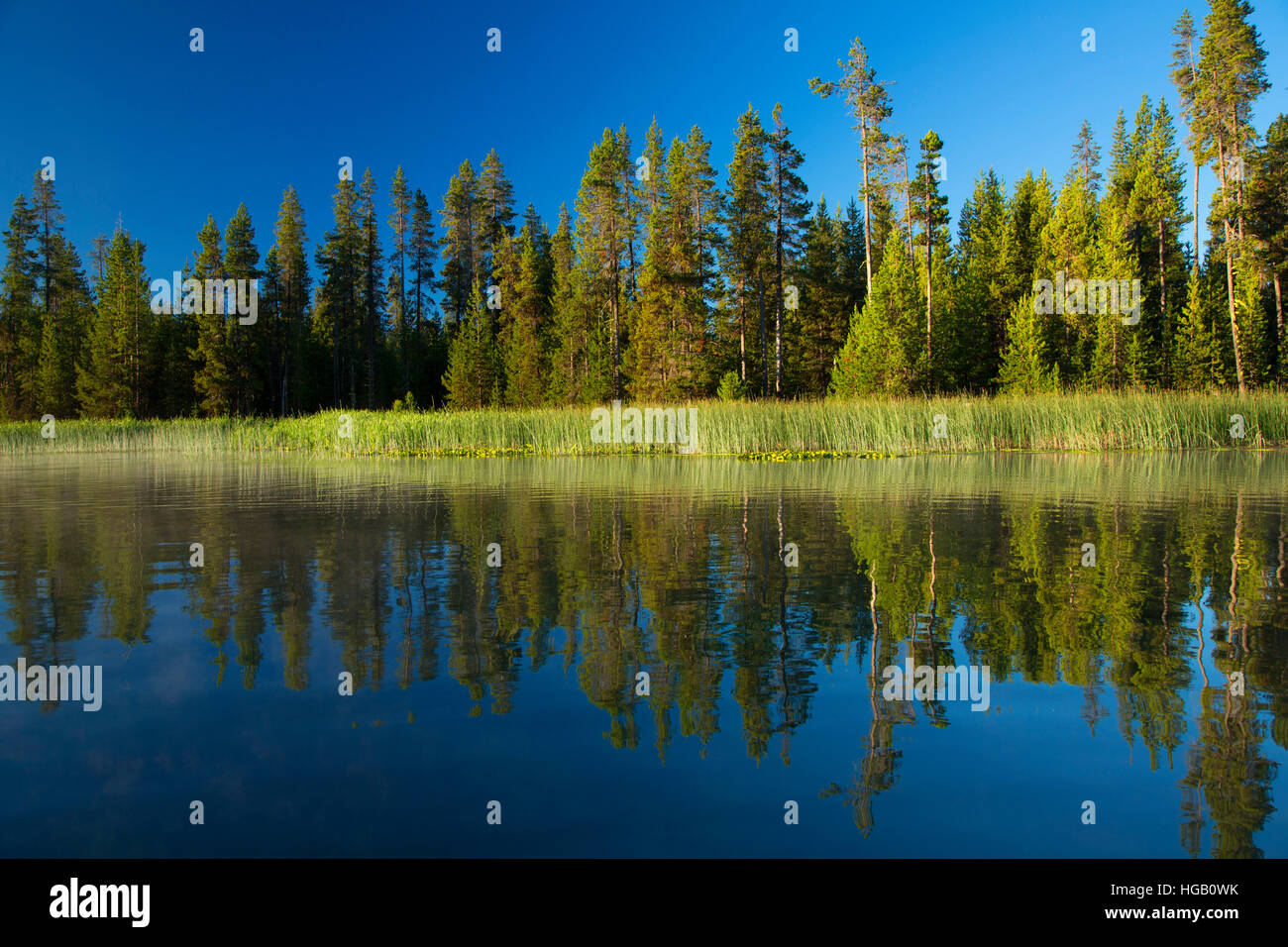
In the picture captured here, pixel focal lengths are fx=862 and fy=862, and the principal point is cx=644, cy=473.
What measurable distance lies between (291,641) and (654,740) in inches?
117

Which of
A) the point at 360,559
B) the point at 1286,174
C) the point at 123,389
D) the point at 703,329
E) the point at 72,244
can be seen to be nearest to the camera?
the point at 360,559

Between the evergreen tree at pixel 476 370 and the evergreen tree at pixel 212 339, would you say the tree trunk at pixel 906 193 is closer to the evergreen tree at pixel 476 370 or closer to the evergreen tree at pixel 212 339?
the evergreen tree at pixel 476 370

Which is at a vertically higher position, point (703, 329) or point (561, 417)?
point (703, 329)

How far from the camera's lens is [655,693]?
4684 millimetres

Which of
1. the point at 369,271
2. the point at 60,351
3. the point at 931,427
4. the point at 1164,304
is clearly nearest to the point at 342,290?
the point at 369,271

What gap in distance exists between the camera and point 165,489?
17953mm

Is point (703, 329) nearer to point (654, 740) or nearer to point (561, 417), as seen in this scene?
point (561, 417)
